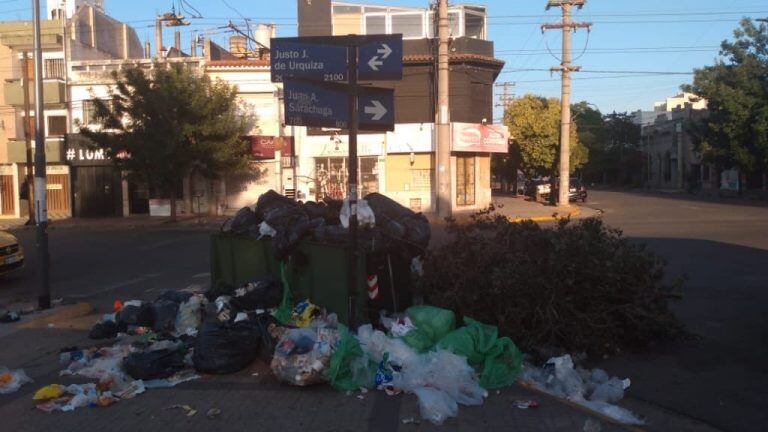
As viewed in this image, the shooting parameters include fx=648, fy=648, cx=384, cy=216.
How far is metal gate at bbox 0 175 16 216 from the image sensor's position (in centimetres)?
3434

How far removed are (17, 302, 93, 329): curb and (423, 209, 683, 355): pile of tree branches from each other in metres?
5.33

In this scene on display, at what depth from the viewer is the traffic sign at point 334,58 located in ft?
23.3

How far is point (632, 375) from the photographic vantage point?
5.98m

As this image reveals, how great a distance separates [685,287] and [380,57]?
6183 millimetres

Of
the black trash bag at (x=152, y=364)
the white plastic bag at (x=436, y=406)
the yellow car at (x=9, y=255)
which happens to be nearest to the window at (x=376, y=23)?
the yellow car at (x=9, y=255)

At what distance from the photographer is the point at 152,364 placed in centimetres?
594

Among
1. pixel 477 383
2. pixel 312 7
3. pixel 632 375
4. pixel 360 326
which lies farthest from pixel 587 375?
pixel 312 7

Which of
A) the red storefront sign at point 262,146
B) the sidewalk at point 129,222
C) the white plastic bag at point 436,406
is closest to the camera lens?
the white plastic bag at point 436,406

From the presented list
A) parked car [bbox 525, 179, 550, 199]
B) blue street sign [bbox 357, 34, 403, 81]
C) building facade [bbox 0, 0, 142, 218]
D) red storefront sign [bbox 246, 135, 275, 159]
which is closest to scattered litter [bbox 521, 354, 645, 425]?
blue street sign [bbox 357, 34, 403, 81]

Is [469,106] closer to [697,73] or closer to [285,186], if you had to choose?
[285,186]

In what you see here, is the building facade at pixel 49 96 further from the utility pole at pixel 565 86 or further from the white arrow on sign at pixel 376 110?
the white arrow on sign at pixel 376 110

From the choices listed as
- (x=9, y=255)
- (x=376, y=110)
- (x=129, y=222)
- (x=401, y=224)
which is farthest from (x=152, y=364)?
(x=129, y=222)

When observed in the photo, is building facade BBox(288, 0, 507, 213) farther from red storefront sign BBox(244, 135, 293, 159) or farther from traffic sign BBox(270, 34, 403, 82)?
traffic sign BBox(270, 34, 403, 82)

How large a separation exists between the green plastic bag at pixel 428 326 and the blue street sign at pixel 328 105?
212 centimetres
